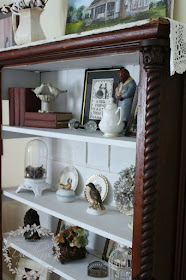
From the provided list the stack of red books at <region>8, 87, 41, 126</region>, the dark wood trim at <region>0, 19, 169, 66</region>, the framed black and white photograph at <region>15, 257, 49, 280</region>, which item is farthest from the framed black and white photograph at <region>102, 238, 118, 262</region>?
the dark wood trim at <region>0, 19, 169, 66</region>

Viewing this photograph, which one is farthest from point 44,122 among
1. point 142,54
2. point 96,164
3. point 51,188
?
point 142,54

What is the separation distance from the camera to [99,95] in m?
1.65

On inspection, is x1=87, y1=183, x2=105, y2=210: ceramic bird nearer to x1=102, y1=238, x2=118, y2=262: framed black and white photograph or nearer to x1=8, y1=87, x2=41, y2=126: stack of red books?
x1=102, y1=238, x2=118, y2=262: framed black and white photograph

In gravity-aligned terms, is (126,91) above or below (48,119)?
above

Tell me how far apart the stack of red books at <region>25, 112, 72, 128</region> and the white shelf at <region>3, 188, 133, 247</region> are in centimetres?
37

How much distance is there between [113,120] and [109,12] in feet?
1.57

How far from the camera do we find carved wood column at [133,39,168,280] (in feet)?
3.30

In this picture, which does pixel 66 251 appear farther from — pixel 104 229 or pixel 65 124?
pixel 65 124

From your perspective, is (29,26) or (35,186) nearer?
(29,26)

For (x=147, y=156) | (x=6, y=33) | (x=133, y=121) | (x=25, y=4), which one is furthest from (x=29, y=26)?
(x=147, y=156)

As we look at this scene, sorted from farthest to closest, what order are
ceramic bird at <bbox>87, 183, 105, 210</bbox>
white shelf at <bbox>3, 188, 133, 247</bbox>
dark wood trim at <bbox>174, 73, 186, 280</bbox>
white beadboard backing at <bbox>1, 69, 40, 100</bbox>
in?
white beadboard backing at <bbox>1, 69, 40, 100</bbox> → ceramic bird at <bbox>87, 183, 105, 210</bbox> → white shelf at <bbox>3, 188, 133, 247</bbox> → dark wood trim at <bbox>174, 73, 186, 280</bbox>

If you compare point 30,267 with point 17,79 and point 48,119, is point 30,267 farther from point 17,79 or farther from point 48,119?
point 17,79

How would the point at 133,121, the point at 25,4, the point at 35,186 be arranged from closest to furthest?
the point at 133,121
the point at 25,4
the point at 35,186

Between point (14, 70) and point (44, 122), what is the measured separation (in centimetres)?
42
